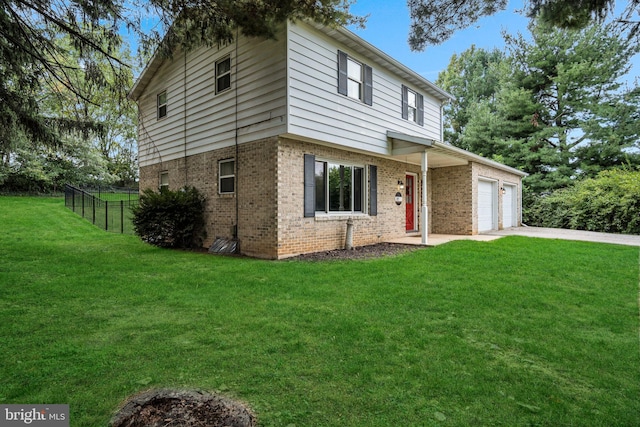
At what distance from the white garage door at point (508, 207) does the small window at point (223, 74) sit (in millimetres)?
12758

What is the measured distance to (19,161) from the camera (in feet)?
63.6

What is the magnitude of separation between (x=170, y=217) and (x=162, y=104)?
474cm

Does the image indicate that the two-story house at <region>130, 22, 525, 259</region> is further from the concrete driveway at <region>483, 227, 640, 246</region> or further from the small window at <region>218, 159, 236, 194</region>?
the concrete driveway at <region>483, 227, 640, 246</region>

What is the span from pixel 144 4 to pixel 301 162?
4.22 metres

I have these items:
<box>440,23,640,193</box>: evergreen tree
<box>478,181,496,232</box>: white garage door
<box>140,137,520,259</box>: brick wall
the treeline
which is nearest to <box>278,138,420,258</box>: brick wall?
<box>140,137,520,259</box>: brick wall

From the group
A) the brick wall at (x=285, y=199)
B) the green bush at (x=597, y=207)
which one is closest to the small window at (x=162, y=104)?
the brick wall at (x=285, y=199)

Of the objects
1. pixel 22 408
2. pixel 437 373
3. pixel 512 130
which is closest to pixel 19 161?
pixel 22 408

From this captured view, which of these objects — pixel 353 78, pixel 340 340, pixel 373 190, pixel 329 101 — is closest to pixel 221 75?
pixel 329 101

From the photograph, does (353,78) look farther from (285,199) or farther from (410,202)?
(410,202)

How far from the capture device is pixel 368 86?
32.3ft

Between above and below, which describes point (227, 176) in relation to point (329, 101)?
below

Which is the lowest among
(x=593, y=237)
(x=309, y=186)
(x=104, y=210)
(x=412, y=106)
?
(x=593, y=237)

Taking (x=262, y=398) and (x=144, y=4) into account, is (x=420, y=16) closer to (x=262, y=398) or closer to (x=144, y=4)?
(x=144, y=4)

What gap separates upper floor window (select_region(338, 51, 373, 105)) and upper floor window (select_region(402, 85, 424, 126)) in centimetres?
203
